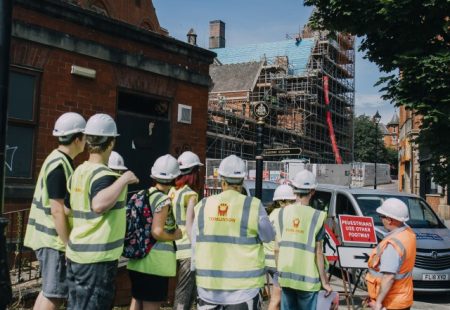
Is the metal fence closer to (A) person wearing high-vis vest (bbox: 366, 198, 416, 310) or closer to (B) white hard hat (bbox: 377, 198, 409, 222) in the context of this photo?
(A) person wearing high-vis vest (bbox: 366, 198, 416, 310)

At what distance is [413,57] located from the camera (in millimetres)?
10461

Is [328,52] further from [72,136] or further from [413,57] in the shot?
[72,136]

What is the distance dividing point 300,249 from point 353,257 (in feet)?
11.7

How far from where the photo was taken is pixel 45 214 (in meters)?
4.23

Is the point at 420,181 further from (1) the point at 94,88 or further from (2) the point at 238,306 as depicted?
(2) the point at 238,306

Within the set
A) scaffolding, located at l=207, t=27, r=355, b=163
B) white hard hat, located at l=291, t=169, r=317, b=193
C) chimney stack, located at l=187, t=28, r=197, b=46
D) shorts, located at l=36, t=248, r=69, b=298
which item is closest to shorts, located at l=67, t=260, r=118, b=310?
shorts, located at l=36, t=248, r=69, b=298

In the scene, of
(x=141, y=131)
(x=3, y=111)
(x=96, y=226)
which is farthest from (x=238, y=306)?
(x=141, y=131)

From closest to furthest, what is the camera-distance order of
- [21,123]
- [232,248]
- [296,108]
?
[232,248]
[21,123]
[296,108]

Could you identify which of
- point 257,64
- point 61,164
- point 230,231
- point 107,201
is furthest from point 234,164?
point 257,64

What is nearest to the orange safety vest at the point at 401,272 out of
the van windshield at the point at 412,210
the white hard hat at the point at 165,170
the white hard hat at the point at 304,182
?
the white hard hat at the point at 304,182

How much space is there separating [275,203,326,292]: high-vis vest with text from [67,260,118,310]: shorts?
1833mm

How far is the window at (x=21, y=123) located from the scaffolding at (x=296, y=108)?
32.0 meters

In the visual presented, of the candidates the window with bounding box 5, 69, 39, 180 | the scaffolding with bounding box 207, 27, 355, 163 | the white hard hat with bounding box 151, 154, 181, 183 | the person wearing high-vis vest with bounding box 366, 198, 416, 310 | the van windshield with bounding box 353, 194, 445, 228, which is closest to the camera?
the person wearing high-vis vest with bounding box 366, 198, 416, 310

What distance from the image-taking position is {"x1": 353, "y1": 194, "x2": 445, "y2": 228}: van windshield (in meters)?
10.4
